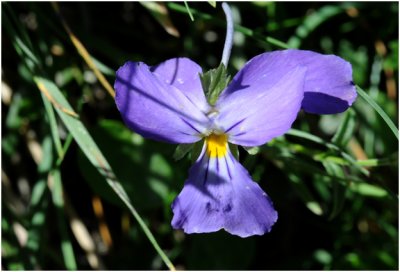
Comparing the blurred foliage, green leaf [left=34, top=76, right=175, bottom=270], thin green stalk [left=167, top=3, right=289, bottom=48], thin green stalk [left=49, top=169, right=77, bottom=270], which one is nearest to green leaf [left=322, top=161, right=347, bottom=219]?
the blurred foliage

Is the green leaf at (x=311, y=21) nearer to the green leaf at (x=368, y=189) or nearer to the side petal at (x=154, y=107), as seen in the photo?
the green leaf at (x=368, y=189)

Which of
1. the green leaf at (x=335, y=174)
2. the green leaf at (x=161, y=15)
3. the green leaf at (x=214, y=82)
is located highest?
the green leaf at (x=161, y=15)

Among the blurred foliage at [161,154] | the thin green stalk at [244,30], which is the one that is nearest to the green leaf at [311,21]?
the blurred foliage at [161,154]

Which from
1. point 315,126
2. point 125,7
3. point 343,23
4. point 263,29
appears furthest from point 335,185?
point 125,7

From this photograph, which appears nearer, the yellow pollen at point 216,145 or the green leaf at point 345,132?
the yellow pollen at point 216,145

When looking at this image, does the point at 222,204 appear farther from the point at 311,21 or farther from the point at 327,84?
the point at 311,21

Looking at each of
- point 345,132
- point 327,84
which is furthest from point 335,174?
point 327,84

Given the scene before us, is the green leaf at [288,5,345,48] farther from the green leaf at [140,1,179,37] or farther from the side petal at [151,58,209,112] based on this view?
the side petal at [151,58,209,112]

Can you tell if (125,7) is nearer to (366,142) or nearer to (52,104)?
(52,104)

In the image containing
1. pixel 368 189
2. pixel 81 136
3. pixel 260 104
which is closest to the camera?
pixel 260 104
